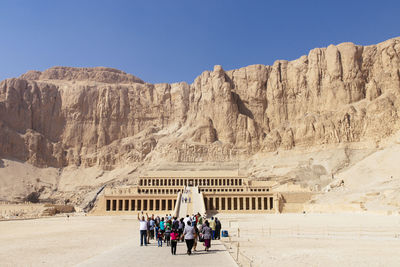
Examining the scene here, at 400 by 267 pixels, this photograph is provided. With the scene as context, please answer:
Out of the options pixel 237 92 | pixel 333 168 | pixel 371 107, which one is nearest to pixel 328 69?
pixel 371 107

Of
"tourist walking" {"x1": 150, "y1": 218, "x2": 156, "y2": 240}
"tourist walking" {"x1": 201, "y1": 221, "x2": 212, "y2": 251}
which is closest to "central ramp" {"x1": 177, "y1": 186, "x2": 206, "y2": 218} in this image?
"tourist walking" {"x1": 150, "y1": 218, "x2": 156, "y2": 240}

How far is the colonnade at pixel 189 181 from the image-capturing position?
83.2 m

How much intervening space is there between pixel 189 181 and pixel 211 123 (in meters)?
29.5

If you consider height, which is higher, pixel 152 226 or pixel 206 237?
pixel 206 237

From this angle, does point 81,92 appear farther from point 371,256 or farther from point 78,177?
point 371,256

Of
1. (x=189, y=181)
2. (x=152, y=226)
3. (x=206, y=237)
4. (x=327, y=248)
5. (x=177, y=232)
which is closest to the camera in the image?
(x=177, y=232)

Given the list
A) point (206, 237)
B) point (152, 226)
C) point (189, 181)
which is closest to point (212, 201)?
point (189, 181)

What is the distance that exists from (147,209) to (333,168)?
42.1 metres

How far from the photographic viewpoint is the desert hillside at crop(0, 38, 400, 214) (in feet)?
307

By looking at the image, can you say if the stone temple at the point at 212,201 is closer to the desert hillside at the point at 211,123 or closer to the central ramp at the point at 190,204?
the central ramp at the point at 190,204

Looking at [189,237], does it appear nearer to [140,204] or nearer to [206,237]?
[206,237]

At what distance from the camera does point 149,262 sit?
14461 mm

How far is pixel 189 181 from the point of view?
85.5 meters

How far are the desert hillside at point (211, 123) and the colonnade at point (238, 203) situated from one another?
16.2m
